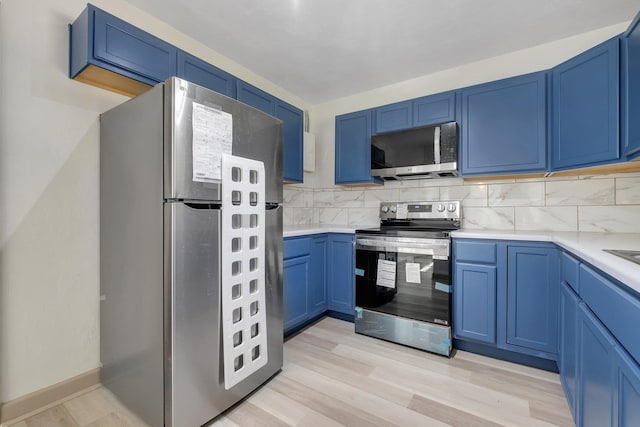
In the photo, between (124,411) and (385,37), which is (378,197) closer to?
(385,37)

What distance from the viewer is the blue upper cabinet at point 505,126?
83.4 inches

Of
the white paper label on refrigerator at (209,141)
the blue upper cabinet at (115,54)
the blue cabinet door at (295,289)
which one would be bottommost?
the blue cabinet door at (295,289)

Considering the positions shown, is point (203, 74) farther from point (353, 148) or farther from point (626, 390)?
point (626, 390)

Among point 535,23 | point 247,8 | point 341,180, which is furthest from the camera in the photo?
point 341,180

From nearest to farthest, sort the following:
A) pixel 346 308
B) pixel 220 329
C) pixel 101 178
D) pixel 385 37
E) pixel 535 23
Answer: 1. pixel 220 329
2. pixel 101 178
3. pixel 535 23
4. pixel 385 37
5. pixel 346 308

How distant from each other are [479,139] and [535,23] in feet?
2.83

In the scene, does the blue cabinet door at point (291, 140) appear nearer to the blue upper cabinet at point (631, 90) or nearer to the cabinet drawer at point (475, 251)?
the cabinet drawer at point (475, 251)

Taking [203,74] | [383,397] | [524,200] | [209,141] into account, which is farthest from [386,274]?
[203,74]

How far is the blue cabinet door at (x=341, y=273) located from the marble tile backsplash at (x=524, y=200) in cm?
59

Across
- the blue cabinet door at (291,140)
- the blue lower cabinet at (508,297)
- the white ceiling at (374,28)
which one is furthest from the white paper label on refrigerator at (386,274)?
the white ceiling at (374,28)

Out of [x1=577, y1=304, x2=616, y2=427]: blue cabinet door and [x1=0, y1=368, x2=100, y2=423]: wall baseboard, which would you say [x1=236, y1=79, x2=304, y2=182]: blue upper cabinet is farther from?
[x1=577, y1=304, x2=616, y2=427]: blue cabinet door

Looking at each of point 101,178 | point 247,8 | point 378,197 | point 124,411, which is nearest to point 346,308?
point 378,197

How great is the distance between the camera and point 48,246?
1589 millimetres

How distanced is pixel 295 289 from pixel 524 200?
209 cm
